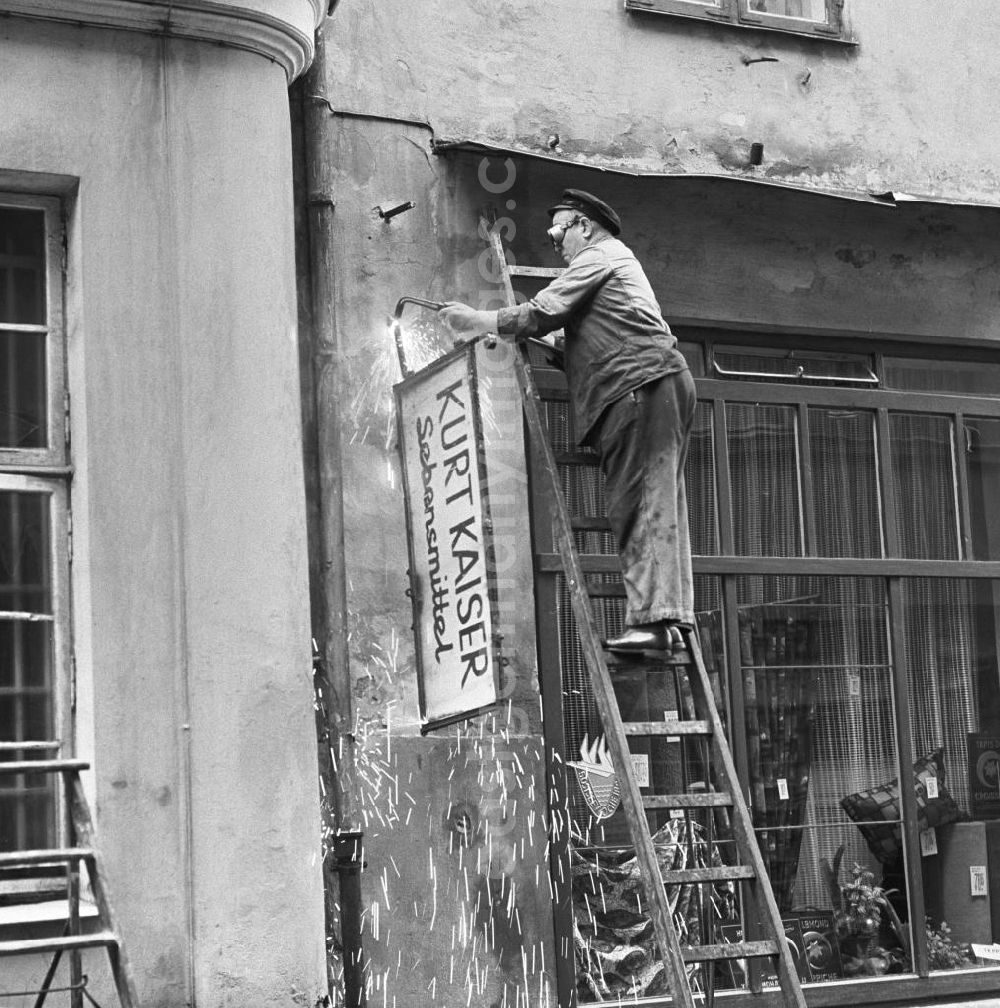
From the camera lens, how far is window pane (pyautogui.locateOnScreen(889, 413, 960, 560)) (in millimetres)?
9078

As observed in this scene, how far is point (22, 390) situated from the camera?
6.51 meters

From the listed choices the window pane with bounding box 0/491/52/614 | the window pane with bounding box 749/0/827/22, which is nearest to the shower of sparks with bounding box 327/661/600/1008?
the window pane with bounding box 0/491/52/614

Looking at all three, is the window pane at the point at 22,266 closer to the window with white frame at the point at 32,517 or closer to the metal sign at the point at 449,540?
the window with white frame at the point at 32,517

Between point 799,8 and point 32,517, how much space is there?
4.91 m

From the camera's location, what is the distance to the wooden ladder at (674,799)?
6.26m

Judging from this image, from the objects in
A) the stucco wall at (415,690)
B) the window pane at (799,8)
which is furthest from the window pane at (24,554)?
the window pane at (799,8)

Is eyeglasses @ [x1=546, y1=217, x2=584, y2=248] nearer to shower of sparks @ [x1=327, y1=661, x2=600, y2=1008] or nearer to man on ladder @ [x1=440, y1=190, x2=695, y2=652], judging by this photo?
man on ladder @ [x1=440, y1=190, x2=695, y2=652]

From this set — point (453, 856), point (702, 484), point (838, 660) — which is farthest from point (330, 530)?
point (838, 660)

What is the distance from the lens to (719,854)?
8258 millimetres

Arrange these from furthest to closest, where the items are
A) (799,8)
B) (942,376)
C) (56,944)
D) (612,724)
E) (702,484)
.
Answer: (942,376) → (799,8) → (702,484) → (612,724) → (56,944)

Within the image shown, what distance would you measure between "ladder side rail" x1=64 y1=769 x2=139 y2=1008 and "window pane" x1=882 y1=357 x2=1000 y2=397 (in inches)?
194

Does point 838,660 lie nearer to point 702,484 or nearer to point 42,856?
point 702,484

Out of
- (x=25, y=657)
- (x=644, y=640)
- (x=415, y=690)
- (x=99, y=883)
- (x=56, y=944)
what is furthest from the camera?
(x=415, y=690)

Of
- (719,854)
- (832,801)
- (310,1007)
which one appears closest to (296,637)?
(310,1007)
